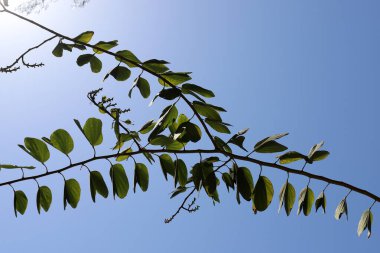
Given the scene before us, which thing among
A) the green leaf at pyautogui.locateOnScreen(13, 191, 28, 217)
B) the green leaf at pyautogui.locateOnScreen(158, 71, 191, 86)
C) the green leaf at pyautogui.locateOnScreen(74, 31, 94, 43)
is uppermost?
the green leaf at pyautogui.locateOnScreen(74, 31, 94, 43)

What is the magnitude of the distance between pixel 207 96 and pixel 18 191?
2.27 feet

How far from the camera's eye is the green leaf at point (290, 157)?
1.43 meters

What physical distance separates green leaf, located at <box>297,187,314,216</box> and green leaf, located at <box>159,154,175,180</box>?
44cm

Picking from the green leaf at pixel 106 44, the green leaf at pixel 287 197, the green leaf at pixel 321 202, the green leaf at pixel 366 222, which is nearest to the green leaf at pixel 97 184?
the green leaf at pixel 106 44

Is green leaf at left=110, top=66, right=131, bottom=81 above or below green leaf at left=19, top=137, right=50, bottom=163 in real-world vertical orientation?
above

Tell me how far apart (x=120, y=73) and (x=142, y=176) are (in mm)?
399

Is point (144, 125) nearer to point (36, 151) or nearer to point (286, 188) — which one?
point (36, 151)

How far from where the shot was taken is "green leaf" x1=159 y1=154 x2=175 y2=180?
5.18ft

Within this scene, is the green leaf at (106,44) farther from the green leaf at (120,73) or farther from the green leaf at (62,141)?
the green leaf at (62,141)

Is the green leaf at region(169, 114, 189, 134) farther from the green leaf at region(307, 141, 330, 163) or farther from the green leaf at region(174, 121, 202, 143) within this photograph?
the green leaf at region(307, 141, 330, 163)

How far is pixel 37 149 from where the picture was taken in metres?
1.46

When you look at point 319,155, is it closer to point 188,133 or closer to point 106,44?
point 188,133

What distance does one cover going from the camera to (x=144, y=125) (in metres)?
1.61

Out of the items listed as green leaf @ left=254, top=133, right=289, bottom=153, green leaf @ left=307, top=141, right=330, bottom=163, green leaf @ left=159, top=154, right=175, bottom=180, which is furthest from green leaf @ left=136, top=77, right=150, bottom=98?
green leaf @ left=307, top=141, right=330, bottom=163
